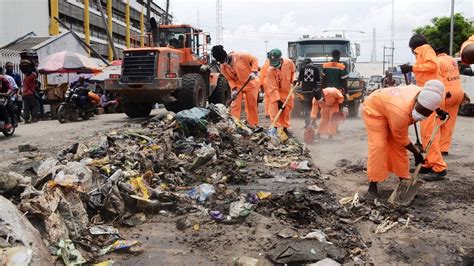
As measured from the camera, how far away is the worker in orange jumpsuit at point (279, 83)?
829 centimetres

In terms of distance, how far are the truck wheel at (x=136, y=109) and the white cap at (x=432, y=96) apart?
28.5ft

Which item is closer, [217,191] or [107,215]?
[107,215]

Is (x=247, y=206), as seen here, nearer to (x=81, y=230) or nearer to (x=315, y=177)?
(x=81, y=230)

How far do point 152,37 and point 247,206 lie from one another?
8900 millimetres

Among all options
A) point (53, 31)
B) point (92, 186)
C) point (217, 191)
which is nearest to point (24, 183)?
point (92, 186)

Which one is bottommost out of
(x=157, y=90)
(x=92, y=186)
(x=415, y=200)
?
(x=415, y=200)

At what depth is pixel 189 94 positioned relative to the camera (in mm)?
10398

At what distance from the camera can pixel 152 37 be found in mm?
11953

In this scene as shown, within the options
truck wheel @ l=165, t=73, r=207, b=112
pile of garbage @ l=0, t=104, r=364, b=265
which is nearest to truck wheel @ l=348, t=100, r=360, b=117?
truck wheel @ l=165, t=73, r=207, b=112

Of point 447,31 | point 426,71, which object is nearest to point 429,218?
point 426,71

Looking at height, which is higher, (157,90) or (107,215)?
(157,90)

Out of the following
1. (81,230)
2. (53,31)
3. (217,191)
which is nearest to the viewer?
(81,230)

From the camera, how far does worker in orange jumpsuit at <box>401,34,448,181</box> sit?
554 centimetres

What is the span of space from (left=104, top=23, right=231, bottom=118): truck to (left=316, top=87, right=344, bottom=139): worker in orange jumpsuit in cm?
294
